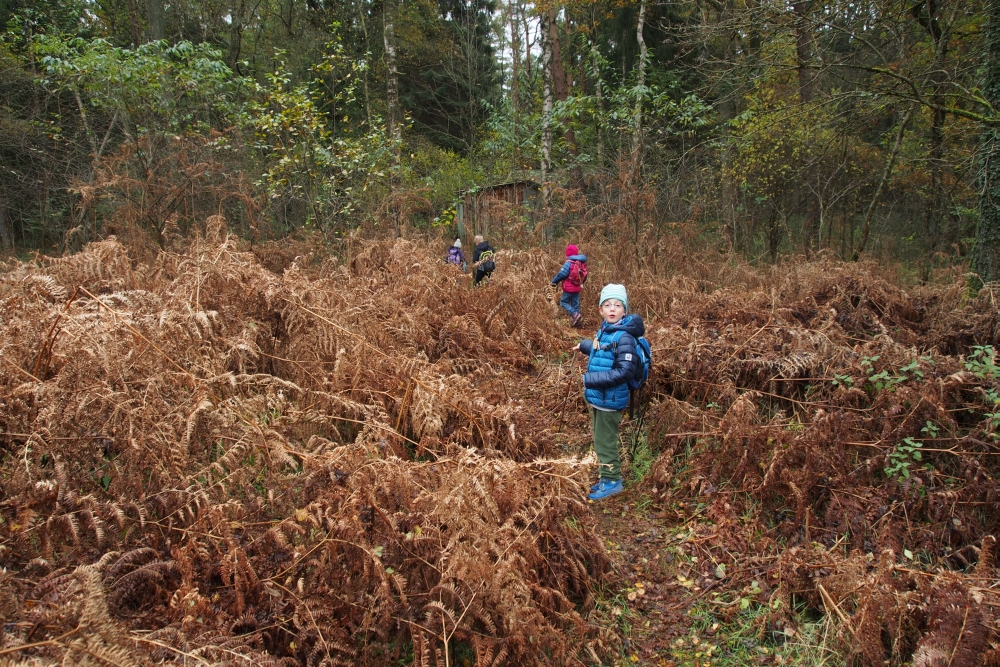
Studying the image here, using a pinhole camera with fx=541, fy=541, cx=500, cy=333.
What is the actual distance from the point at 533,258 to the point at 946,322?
6.23 m

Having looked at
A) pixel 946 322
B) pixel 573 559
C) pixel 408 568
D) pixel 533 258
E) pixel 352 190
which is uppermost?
pixel 352 190

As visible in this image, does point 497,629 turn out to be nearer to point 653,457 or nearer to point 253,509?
point 253,509

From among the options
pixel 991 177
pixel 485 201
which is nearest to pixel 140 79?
pixel 485 201

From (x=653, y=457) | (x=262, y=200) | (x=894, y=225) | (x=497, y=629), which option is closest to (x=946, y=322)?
(x=653, y=457)

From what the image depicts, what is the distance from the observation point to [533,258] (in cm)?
1020

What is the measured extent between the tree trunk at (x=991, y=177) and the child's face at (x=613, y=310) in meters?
4.89

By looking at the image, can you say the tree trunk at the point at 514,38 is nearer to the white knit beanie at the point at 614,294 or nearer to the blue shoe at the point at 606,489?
the white knit beanie at the point at 614,294

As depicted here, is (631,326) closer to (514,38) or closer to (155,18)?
(155,18)

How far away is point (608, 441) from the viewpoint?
4.33m

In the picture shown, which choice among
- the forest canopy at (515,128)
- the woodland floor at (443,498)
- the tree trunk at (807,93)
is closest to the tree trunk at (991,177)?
the forest canopy at (515,128)

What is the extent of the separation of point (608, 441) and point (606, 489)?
1.27 feet

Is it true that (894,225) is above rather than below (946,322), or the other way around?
above

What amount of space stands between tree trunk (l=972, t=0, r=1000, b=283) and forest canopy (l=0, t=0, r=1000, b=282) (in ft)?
0.12

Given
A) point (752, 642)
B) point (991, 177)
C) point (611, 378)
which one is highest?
point (991, 177)
